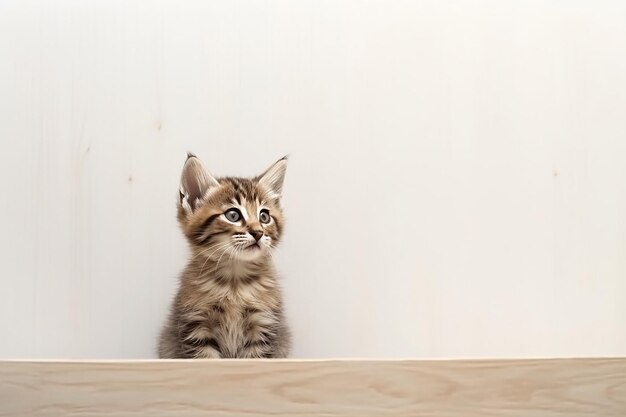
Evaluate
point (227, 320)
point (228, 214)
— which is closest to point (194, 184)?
point (228, 214)

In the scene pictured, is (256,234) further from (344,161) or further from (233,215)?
(344,161)

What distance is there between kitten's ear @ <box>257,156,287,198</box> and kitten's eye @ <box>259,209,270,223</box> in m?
0.04

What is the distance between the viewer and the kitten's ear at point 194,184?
102 cm

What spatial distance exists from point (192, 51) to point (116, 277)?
376 mm

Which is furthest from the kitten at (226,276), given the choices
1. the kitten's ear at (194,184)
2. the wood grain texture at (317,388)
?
the wood grain texture at (317,388)

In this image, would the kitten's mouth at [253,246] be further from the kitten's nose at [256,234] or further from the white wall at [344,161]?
the white wall at [344,161]

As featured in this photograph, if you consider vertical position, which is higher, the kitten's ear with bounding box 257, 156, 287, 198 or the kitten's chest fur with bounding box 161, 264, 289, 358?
the kitten's ear with bounding box 257, 156, 287, 198

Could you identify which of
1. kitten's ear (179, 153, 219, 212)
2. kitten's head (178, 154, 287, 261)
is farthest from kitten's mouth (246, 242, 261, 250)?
kitten's ear (179, 153, 219, 212)

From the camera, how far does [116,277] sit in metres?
1.16

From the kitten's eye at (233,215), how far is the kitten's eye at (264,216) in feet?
0.10

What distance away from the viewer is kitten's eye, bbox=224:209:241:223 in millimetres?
1002

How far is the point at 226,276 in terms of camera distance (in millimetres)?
998

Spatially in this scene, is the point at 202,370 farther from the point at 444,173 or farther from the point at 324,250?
the point at 444,173

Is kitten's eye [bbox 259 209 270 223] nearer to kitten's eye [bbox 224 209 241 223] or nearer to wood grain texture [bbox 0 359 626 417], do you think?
kitten's eye [bbox 224 209 241 223]
